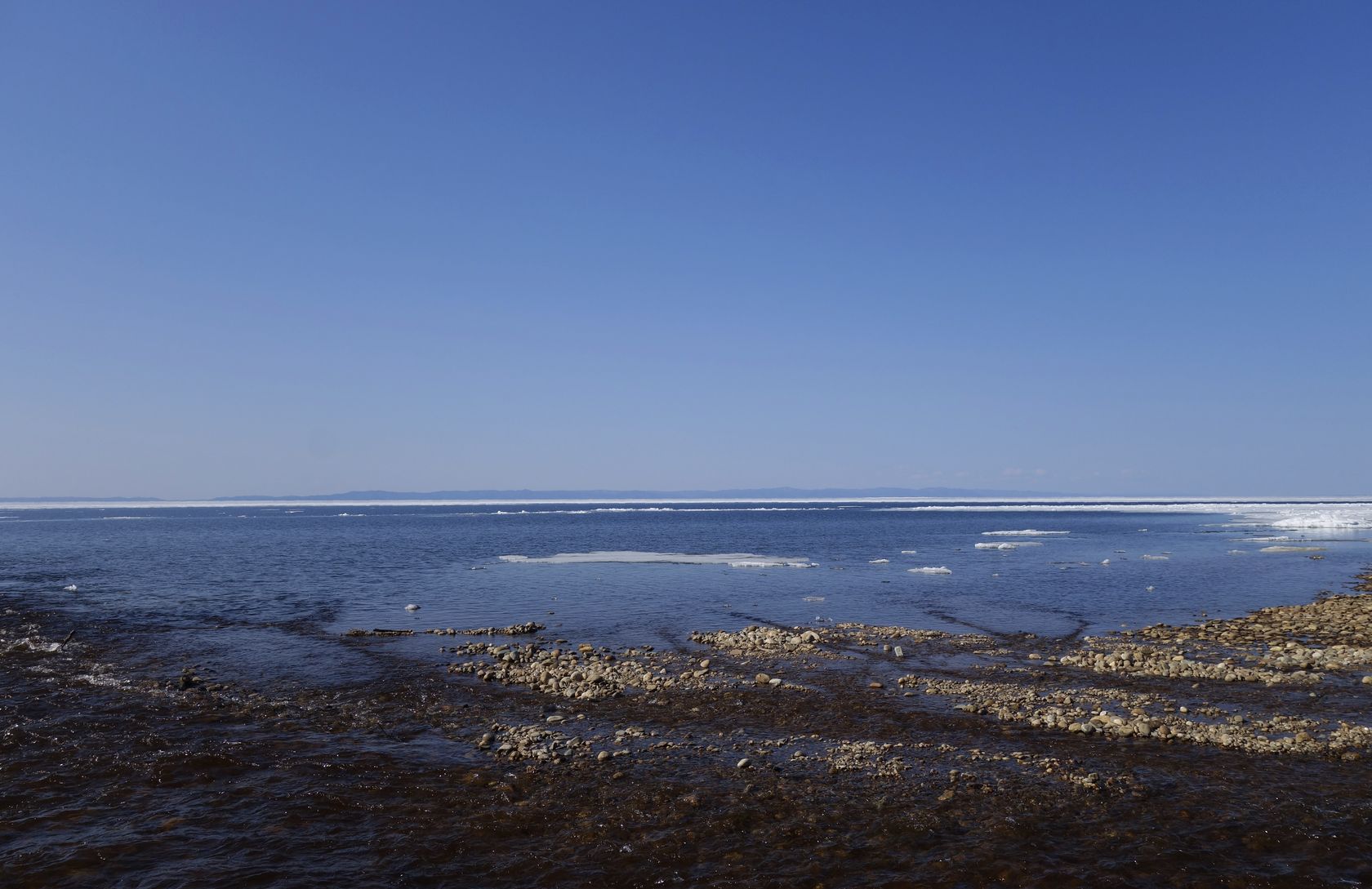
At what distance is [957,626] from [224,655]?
75.4 ft

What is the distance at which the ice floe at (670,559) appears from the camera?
48.8 m

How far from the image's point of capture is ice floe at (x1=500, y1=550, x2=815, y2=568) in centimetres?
4881

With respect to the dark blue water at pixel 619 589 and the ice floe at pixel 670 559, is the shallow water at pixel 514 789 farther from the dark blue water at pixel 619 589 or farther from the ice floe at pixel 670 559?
the ice floe at pixel 670 559

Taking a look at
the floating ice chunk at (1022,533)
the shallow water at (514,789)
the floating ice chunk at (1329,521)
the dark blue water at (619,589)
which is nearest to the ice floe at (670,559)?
the dark blue water at (619,589)

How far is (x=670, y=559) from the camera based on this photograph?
51.4 meters

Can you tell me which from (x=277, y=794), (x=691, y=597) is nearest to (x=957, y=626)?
(x=691, y=597)

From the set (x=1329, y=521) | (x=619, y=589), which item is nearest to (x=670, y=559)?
(x=619, y=589)

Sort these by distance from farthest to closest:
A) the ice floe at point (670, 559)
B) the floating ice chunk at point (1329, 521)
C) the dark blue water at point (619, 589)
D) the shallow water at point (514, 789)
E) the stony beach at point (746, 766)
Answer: the floating ice chunk at point (1329, 521) < the ice floe at point (670, 559) < the dark blue water at point (619, 589) < the stony beach at point (746, 766) < the shallow water at point (514, 789)

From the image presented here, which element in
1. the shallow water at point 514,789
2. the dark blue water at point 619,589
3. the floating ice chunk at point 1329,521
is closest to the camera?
the shallow water at point 514,789

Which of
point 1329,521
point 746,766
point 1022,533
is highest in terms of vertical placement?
point 746,766

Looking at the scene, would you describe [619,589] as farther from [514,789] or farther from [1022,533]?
[1022,533]

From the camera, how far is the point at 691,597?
33406 mm

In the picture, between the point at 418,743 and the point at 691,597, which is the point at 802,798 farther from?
the point at 691,597

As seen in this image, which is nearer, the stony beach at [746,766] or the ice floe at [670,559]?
the stony beach at [746,766]
